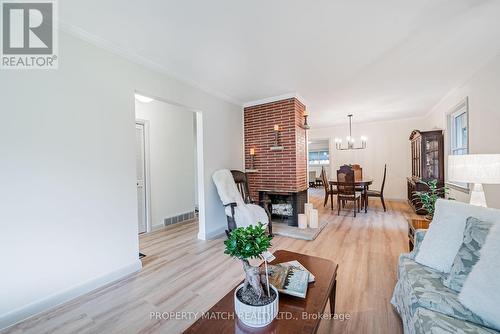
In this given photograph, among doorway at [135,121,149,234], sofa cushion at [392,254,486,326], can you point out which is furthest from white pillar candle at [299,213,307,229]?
doorway at [135,121,149,234]

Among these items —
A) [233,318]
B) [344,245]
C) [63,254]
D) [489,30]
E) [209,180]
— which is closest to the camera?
[233,318]

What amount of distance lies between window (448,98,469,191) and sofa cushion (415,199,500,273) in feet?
8.32

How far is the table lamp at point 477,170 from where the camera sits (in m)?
1.74

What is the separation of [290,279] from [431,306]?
30.2 inches

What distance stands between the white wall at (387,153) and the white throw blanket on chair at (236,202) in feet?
13.5

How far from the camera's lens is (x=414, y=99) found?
4.31 metres

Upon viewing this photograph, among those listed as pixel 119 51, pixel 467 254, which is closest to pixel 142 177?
pixel 119 51

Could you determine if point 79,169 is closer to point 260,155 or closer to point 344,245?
point 260,155

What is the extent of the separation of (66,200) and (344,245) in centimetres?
336

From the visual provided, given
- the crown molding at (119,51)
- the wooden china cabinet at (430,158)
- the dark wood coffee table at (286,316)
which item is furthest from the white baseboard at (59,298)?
the wooden china cabinet at (430,158)

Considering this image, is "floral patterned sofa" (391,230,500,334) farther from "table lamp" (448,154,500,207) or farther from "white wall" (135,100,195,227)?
"white wall" (135,100,195,227)

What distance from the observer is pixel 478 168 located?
5.90 ft

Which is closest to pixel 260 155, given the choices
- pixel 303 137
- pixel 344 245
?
pixel 303 137

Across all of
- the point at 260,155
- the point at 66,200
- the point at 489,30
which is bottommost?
the point at 66,200
